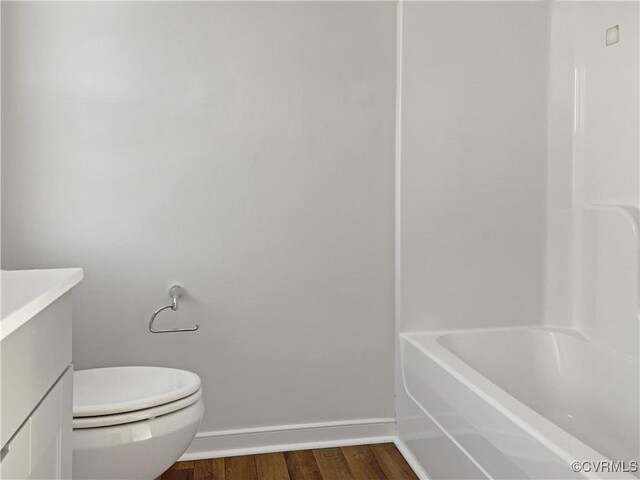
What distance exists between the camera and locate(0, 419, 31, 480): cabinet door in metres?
0.93

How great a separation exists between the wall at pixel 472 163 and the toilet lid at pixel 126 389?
102 centimetres

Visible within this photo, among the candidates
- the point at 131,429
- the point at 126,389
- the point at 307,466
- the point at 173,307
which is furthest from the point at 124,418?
the point at 307,466

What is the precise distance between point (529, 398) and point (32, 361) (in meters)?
1.95

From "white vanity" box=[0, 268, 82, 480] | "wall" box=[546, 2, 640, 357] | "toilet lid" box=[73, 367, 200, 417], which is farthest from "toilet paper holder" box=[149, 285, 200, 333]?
"wall" box=[546, 2, 640, 357]

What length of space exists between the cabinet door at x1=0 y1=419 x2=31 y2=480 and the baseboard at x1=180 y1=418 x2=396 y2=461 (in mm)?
1439

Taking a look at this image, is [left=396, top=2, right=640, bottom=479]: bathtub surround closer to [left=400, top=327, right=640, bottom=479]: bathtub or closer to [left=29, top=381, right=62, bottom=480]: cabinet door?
[left=400, top=327, right=640, bottom=479]: bathtub

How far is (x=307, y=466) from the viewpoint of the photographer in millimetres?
2338

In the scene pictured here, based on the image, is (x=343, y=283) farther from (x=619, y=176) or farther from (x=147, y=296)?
(x=619, y=176)

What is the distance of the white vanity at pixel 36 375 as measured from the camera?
0.93 m

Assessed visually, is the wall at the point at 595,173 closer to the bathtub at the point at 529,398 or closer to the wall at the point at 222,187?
the bathtub at the point at 529,398

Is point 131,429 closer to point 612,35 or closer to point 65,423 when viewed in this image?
point 65,423

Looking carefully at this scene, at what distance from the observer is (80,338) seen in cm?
232

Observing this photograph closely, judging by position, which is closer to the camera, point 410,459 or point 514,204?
point 410,459

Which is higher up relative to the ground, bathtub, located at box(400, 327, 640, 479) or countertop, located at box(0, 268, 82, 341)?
countertop, located at box(0, 268, 82, 341)
